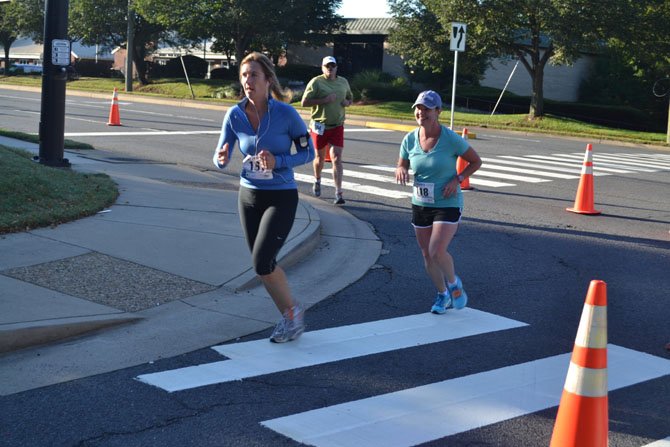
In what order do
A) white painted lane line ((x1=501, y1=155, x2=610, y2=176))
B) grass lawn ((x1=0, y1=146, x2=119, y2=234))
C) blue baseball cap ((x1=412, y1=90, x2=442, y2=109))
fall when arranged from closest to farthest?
blue baseball cap ((x1=412, y1=90, x2=442, y2=109)) → grass lawn ((x1=0, y1=146, x2=119, y2=234)) → white painted lane line ((x1=501, y1=155, x2=610, y2=176))

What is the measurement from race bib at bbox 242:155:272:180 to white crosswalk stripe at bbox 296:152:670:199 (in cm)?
745

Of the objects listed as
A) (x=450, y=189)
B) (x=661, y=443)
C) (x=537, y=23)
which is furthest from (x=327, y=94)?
(x=537, y=23)

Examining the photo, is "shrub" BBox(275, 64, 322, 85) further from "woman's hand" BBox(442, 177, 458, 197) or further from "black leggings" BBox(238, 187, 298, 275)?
"black leggings" BBox(238, 187, 298, 275)

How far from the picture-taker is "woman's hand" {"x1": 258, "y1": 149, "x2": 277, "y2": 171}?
18.8ft

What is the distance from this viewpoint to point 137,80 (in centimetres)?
5406

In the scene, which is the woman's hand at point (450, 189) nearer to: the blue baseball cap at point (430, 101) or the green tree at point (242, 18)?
the blue baseball cap at point (430, 101)

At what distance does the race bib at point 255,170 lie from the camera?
229 inches

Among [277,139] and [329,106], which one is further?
[329,106]

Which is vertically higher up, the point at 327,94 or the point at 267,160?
the point at 327,94

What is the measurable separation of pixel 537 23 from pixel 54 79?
75.8 ft

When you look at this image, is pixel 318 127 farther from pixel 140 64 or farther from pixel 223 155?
pixel 140 64

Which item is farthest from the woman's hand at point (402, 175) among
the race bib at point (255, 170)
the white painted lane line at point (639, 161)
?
the white painted lane line at point (639, 161)

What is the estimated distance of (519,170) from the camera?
56.9ft

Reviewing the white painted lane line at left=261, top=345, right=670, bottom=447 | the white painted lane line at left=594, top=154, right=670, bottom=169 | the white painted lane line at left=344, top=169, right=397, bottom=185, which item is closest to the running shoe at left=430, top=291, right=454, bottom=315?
the white painted lane line at left=261, top=345, right=670, bottom=447
